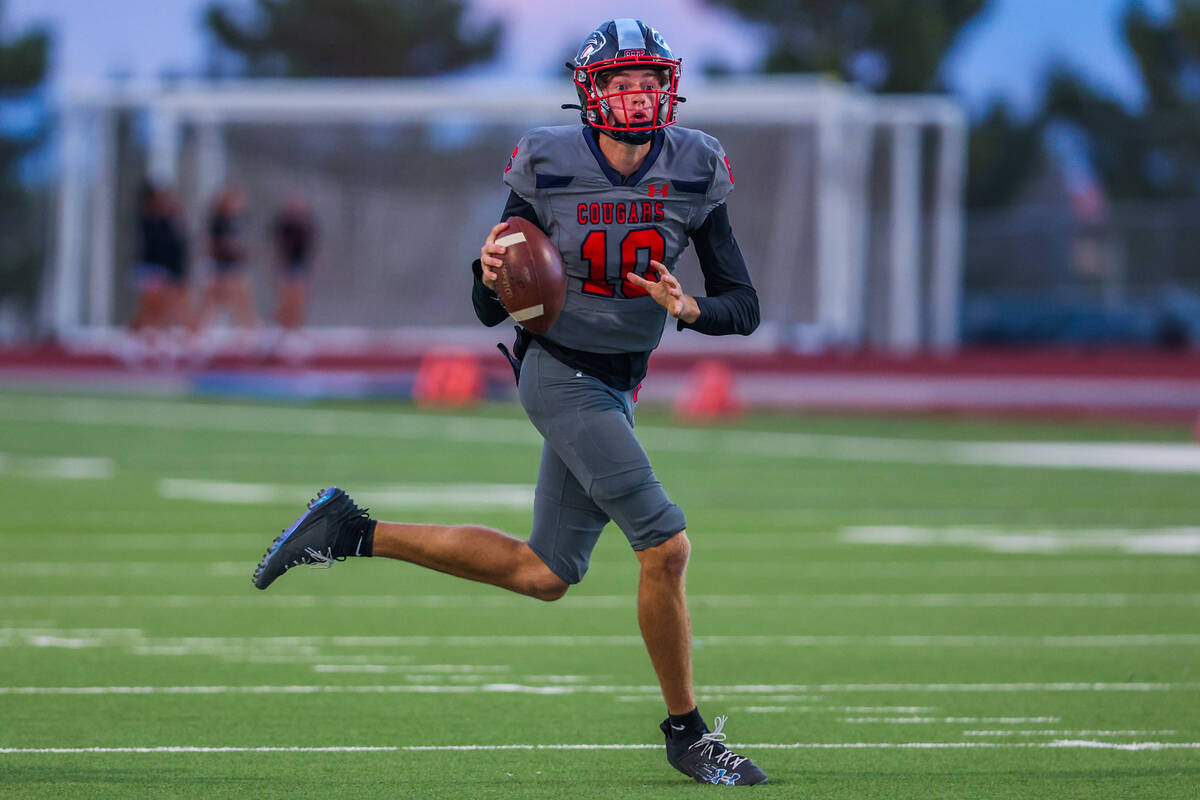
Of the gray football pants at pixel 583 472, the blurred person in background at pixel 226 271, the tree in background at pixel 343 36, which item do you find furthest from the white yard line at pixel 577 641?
the tree in background at pixel 343 36

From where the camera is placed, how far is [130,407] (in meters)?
23.5

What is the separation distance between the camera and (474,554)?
6.03m

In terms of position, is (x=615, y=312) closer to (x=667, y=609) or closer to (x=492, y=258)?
(x=492, y=258)

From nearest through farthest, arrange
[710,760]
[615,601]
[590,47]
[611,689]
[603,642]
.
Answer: [710,760], [590,47], [611,689], [603,642], [615,601]

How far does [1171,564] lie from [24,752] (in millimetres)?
6960

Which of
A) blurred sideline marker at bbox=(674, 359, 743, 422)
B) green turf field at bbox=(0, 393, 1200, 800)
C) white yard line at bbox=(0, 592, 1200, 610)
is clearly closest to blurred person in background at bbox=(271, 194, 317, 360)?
blurred sideline marker at bbox=(674, 359, 743, 422)

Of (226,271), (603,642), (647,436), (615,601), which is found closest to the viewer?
(603,642)

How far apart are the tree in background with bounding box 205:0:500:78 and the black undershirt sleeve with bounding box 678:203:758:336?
5071cm

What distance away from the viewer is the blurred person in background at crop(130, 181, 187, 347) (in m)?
25.0

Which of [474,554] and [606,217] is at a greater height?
[606,217]

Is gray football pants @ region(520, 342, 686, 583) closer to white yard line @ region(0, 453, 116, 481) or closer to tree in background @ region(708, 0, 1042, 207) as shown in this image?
white yard line @ region(0, 453, 116, 481)

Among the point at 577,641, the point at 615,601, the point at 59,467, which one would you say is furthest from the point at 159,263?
the point at 577,641

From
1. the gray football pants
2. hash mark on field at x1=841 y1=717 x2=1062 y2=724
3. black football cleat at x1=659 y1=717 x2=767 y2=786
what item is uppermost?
the gray football pants

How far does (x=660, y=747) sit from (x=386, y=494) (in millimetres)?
7872
